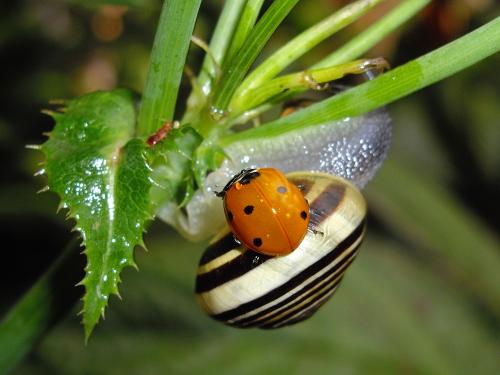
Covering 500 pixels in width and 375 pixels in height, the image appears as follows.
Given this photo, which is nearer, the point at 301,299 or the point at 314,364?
the point at 301,299

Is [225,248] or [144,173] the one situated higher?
[144,173]

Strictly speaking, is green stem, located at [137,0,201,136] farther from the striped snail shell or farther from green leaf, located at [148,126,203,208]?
the striped snail shell

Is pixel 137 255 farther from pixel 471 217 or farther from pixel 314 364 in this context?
pixel 471 217

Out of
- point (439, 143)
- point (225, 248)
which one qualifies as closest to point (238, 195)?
point (225, 248)

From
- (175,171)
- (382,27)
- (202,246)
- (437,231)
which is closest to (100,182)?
(175,171)

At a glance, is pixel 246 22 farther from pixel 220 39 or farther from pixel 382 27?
pixel 382 27
